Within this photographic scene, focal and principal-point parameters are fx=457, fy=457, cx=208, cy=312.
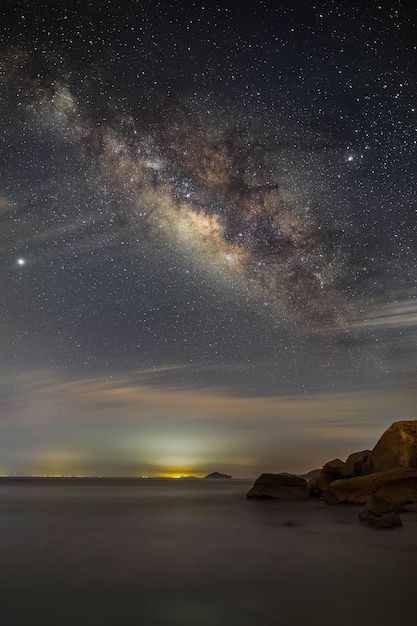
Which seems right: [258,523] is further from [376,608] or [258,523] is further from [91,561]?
[376,608]

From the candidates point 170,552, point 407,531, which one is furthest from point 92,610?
point 407,531

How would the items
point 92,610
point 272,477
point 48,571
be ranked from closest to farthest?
point 92,610 < point 48,571 < point 272,477

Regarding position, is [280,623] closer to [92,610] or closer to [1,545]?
[92,610]

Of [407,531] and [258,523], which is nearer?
[407,531]

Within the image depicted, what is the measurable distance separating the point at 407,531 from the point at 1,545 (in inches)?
674

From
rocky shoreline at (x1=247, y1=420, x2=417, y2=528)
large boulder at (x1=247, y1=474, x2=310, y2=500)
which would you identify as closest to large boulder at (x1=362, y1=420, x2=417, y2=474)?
rocky shoreline at (x1=247, y1=420, x2=417, y2=528)

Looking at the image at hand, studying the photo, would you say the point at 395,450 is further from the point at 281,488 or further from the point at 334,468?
the point at 281,488

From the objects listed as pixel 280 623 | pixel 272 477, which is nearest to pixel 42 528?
pixel 280 623

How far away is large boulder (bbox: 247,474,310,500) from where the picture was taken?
1666 inches

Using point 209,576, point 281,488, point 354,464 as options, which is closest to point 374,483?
point 354,464

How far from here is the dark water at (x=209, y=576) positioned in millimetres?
9320

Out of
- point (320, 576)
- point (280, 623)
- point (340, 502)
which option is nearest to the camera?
point (280, 623)

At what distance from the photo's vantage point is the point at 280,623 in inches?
342

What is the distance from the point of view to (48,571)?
45.1ft
